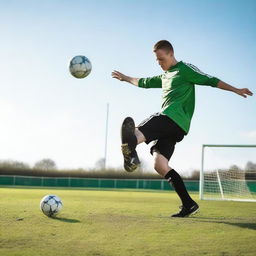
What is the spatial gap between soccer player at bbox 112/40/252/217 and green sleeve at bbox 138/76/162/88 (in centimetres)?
30

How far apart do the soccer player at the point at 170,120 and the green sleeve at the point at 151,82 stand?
11.6 inches

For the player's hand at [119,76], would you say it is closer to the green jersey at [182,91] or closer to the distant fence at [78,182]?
the green jersey at [182,91]

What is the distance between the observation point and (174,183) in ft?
17.5

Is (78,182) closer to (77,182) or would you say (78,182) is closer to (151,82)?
(77,182)

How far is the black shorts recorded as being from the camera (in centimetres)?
512

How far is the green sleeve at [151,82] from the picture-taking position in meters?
5.96

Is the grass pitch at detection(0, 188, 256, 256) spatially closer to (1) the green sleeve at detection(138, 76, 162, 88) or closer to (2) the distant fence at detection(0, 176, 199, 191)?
(1) the green sleeve at detection(138, 76, 162, 88)

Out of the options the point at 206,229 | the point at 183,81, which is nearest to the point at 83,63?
the point at 183,81

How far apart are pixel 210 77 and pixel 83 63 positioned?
3022 mm

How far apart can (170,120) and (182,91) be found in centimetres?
48

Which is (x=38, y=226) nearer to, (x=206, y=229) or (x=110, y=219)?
(x=110, y=219)

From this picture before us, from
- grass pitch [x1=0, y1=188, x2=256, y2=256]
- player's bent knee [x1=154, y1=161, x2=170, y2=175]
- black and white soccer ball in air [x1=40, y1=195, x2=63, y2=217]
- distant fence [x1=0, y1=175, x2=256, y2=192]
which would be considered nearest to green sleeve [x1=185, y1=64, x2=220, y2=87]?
player's bent knee [x1=154, y1=161, x2=170, y2=175]

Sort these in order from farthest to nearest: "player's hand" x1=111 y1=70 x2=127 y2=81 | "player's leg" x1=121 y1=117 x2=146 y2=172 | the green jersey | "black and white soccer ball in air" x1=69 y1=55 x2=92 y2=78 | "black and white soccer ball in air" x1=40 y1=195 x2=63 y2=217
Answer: "black and white soccer ball in air" x1=69 y1=55 x2=92 y2=78, "player's hand" x1=111 y1=70 x2=127 y2=81, "black and white soccer ball in air" x1=40 y1=195 x2=63 y2=217, the green jersey, "player's leg" x1=121 y1=117 x2=146 y2=172

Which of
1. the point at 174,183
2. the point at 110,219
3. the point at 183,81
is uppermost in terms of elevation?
the point at 183,81
